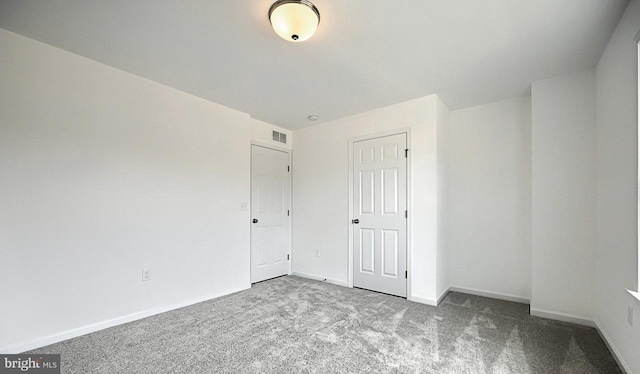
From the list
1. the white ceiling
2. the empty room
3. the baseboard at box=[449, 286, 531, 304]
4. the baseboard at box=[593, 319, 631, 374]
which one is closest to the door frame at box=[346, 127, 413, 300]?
the empty room

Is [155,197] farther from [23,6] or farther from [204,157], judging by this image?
[23,6]

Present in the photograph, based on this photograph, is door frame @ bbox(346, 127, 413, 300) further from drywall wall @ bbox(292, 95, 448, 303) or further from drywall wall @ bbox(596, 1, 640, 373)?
drywall wall @ bbox(596, 1, 640, 373)

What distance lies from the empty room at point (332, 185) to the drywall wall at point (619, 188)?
26 millimetres

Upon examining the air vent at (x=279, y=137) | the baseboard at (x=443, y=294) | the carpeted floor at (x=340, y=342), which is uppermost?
the air vent at (x=279, y=137)

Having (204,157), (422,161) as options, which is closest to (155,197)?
(204,157)

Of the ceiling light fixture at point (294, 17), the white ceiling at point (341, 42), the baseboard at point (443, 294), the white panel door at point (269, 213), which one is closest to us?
the ceiling light fixture at point (294, 17)

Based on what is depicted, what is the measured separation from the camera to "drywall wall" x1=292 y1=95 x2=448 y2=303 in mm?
3355

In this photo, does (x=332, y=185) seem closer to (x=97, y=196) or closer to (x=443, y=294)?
(x=443, y=294)

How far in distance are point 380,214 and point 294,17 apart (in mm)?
2654

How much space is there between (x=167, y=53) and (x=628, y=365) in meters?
4.25

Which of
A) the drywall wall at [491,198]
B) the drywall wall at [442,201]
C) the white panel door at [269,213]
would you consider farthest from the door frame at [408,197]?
the white panel door at [269,213]

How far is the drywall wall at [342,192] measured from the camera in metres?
3.36

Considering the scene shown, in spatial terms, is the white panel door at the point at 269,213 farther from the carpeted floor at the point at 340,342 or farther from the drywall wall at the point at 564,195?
the drywall wall at the point at 564,195

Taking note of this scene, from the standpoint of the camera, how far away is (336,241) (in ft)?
13.7
